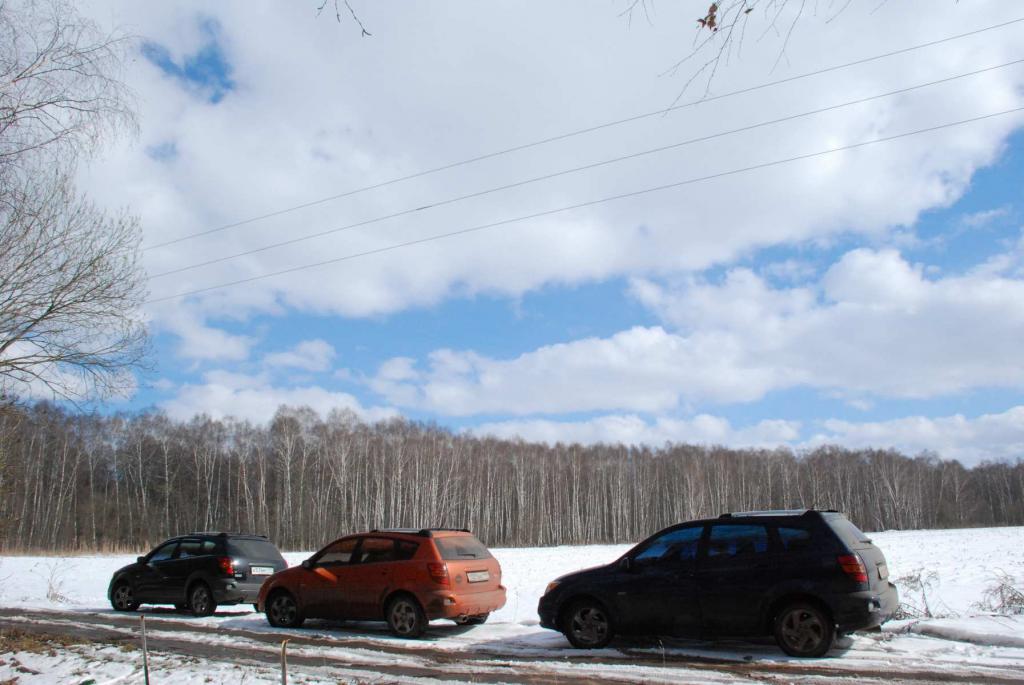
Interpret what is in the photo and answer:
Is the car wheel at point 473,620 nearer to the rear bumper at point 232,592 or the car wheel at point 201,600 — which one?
the rear bumper at point 232,592

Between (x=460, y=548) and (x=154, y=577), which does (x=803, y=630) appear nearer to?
(x=460, y=548)

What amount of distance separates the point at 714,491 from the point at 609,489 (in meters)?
13.6

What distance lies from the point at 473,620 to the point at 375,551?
2.00m

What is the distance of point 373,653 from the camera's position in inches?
384

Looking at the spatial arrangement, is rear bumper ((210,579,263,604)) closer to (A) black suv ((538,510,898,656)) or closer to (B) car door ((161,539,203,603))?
(B) car door ((161,539,203,603))

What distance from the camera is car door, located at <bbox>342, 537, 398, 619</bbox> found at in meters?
11.7

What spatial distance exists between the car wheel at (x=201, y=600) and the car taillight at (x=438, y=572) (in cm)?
630

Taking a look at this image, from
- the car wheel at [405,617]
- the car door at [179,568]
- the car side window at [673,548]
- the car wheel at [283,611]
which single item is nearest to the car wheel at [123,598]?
the car door at [179,568]

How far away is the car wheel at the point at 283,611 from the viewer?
12484 millimetres

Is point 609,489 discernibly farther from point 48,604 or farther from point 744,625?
point 744,625

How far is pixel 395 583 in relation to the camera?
1151 centimetres

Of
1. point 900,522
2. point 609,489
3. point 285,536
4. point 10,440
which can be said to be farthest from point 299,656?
point 900,522

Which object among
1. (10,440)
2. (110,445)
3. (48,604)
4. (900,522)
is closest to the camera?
(10,440)

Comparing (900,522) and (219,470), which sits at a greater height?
(219,470)
